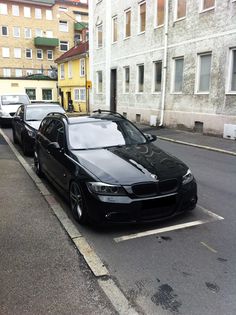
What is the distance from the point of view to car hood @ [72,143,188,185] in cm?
443

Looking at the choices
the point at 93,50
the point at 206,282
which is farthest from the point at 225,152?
the point at 93,50

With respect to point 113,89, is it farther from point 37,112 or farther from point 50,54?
point 50,54

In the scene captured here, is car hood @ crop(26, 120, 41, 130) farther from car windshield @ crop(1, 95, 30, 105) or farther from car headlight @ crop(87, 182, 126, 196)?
car windshield @ crop(1, 95, 30, 105)

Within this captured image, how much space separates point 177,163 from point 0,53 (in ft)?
189

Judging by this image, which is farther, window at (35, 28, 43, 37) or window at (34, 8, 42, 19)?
window at (35, 28, 43, 37)

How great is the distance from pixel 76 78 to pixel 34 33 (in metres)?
28.7

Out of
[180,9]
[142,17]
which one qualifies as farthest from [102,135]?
[142,17]

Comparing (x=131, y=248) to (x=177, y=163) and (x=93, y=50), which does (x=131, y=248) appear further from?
(x=93, y=50)

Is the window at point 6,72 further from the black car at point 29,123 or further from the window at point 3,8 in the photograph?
the black car at point 29,123

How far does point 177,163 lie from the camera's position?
5031 mm

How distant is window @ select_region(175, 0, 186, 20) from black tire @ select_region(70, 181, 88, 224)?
44.7ft

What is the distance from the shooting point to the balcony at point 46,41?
56969mm

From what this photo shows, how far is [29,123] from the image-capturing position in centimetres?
1056

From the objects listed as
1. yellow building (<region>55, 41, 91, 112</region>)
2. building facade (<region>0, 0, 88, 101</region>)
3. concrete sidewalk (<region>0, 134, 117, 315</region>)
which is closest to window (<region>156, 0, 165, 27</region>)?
yellow building (<region>55, 41, 91, 112</region>)
